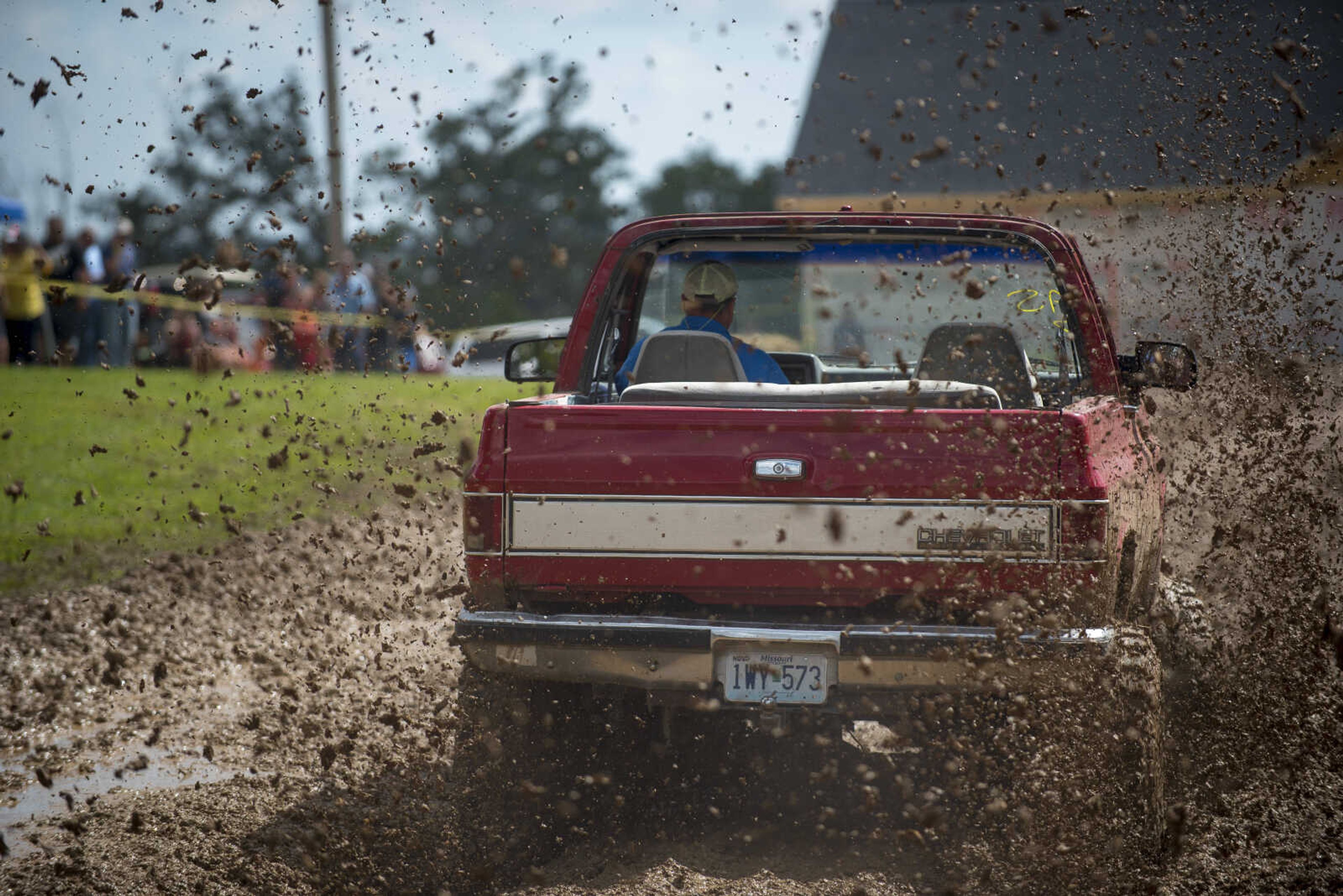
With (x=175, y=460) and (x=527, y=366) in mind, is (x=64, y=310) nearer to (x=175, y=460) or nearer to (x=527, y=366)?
(x=175, y=460)

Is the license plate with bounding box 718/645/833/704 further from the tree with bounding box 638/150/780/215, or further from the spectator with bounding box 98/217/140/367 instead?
the tree with bounding box 638/150/780/215

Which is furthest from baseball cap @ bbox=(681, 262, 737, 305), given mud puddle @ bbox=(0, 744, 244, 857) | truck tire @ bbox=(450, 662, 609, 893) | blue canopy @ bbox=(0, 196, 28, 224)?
blue canopy @ bbox=(0, 196, 28, 224)

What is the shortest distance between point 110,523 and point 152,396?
17.4ft

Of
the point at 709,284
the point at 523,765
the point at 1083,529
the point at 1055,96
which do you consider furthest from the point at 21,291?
the point at 1055,96

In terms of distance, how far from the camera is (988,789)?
3.93 metres

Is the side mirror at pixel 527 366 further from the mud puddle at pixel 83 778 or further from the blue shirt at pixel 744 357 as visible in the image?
the mud puddle at pixel 83 778

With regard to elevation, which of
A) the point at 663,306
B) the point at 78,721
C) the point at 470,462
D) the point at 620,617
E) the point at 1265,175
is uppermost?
the point at 1265,175

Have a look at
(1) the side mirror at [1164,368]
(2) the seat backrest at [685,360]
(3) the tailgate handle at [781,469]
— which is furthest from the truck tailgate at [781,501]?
(1) the side mirror at [1164,368]

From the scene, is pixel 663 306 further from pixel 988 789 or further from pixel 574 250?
pixel 574 250

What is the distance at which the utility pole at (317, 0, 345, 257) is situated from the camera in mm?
18609

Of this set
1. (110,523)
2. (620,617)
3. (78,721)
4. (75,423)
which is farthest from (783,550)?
(75,423)

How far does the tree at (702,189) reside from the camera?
7262 centimetres

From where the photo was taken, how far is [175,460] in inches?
436

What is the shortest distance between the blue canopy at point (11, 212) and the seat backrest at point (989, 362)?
15.4 metres
